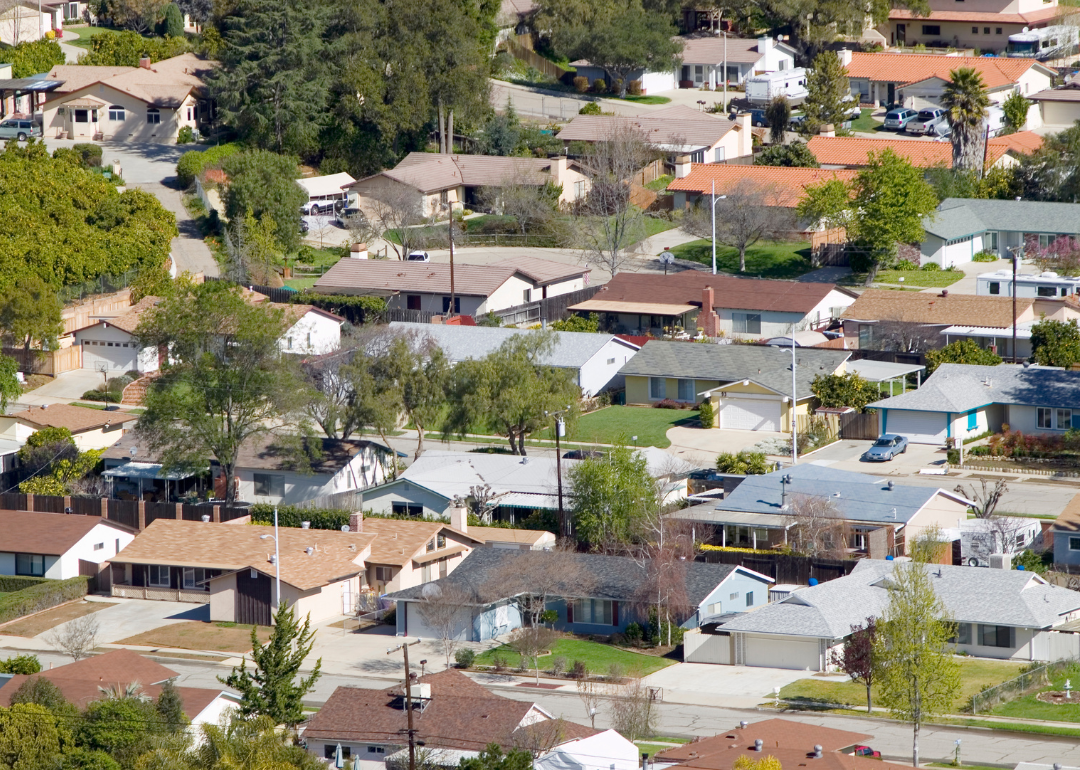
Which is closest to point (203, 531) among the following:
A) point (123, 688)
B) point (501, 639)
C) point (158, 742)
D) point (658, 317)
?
point (501, 639)

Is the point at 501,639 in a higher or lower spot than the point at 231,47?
lower

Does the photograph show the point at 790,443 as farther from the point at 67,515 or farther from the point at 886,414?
the point at 67,515

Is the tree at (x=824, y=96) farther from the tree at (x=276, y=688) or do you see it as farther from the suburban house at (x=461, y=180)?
the tree at (x=276, y=688)

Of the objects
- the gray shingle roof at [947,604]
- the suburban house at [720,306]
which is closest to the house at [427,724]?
the gray shingle roof at [947,604]

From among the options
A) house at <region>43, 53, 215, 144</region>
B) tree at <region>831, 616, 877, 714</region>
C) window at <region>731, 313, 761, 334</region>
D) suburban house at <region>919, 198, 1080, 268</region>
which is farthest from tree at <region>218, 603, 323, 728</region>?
house at <region>43, 53, 215, 144</region>

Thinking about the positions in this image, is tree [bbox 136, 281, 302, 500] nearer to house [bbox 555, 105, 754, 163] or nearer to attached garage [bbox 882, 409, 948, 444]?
attached garage [bbox 882, 409, 948, 444]

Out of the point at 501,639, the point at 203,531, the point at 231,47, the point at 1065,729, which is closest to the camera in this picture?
the point at 1065,729
